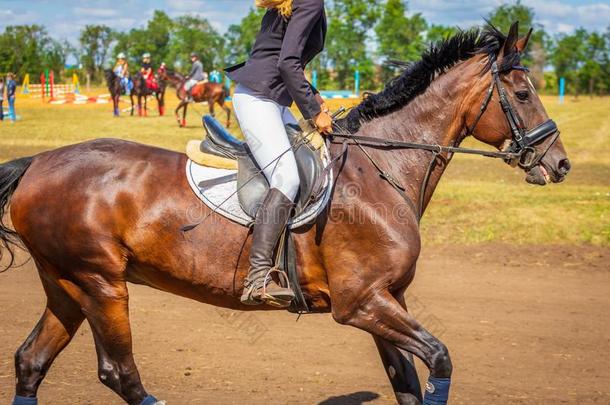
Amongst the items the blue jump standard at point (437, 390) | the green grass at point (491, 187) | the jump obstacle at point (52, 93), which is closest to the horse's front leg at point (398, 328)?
the blue jump standard at point (437, 390)

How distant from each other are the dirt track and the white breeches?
1.99 metres

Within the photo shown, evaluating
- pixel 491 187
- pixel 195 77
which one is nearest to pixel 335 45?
pixel 195 77

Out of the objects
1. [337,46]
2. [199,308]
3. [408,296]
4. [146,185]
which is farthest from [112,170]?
[337,46]

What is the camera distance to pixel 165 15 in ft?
206

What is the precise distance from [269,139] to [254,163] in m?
0.23

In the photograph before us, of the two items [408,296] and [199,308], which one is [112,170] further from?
[408,296]

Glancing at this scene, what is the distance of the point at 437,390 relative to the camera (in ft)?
16.1

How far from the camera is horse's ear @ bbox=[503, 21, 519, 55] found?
5098 millimetres

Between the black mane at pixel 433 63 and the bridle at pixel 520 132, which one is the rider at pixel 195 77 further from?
the bridle at pixel 520 132

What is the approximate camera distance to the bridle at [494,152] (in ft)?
16.9

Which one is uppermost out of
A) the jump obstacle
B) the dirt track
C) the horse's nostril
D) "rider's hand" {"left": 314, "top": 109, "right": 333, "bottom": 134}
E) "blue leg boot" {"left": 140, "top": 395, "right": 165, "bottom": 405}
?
"rider's hand" {"left": 314, "top": 109, "right": 333, "bottom": 134}

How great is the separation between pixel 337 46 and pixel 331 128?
1627 inches

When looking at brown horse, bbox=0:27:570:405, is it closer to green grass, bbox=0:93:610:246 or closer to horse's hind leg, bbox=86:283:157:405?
horse's hind leg, bbox=86:283:157:405

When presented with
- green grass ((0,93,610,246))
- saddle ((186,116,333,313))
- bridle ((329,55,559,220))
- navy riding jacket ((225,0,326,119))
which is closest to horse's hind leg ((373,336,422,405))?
saddle ((186,116,333,313))
